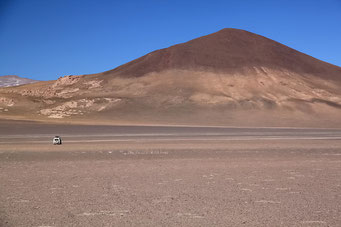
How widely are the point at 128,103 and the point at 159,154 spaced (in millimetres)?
60831

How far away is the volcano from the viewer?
223 feet

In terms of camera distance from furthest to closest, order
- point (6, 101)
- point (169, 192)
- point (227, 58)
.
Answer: point (227, 58) < point (6, 101) < point (169, 192)

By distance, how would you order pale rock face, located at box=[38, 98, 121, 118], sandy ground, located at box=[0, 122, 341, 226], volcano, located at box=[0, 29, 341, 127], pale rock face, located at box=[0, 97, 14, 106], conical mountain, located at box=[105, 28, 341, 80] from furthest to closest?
1. conical mountain, located at box=[105, 28, 341, 80]
2. pale rock face, located at box=[0, 97, 14, 106]
3. pale rock face, located at box=[38, 98, 121, 118]
4. volcano, located at box=[0, 29, 341, 127]
5. sandy ground, located at box=[0, 122, 341, 226]

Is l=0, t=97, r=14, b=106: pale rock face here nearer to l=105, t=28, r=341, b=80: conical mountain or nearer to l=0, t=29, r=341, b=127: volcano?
l=0, t=29, r=341, b=127: volcano

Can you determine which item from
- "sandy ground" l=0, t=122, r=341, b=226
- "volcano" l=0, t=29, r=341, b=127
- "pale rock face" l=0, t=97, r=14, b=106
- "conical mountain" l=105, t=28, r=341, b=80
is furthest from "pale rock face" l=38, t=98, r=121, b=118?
"sandy ground" l=0, t=122, r=341, b=226

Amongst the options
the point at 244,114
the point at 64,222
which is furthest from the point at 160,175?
the point at 244,114

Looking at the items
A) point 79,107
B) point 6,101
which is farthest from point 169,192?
point 6,101

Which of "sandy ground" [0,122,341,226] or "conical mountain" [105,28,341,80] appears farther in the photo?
"conical mountain" [105,28,341,80]

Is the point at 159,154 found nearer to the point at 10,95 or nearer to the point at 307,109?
the point at 307,109

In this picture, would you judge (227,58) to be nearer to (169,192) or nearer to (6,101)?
(6,101)

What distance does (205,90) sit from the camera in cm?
8062

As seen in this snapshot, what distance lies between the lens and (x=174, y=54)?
10012cm

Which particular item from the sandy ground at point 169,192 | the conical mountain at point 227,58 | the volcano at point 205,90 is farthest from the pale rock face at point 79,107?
the sandy ground at point 169,192

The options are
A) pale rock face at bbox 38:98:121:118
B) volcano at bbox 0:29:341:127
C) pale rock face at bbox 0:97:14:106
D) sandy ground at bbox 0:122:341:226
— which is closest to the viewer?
sandy ground at bbox 0:122:341:226
